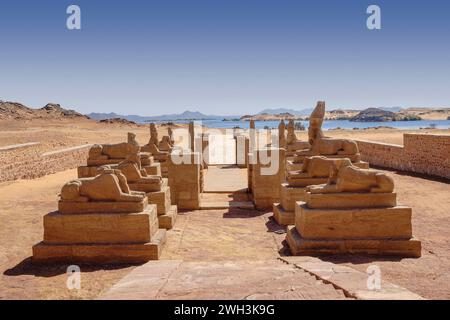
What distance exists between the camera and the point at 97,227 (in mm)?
6102

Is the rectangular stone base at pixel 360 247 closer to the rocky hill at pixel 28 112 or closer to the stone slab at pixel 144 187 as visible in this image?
the stone slab at pixel 144 187

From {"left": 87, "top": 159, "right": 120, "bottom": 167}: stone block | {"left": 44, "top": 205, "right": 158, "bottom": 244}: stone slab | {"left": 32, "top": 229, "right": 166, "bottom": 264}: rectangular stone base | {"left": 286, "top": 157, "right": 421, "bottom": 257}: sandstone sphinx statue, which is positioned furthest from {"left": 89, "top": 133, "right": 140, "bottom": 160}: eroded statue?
{"left": 286, "top": 157, "right": 421, "bottom": 257}: sandstone sphinx statue

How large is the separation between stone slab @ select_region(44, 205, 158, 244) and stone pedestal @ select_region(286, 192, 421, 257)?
8.07 ft

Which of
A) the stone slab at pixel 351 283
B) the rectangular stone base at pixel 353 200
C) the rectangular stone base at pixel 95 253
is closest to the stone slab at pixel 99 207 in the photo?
the rectangular stone base at pixel 95 253

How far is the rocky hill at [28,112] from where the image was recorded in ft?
160

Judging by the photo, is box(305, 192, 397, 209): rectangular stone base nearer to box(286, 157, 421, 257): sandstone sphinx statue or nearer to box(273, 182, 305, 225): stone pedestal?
box(286, 157, 421, 257): sandstone sphinx statue

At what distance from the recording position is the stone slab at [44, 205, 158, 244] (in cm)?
609

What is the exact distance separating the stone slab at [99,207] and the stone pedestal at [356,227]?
263 cm

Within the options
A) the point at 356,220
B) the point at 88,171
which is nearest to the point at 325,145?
the point at 356,220

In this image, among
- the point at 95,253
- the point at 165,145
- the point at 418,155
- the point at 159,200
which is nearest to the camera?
the point at 95,253

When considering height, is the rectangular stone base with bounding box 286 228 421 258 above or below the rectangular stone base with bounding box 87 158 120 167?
below

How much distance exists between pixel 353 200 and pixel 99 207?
3982mm

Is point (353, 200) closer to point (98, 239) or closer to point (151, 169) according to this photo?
point (98, 239)
